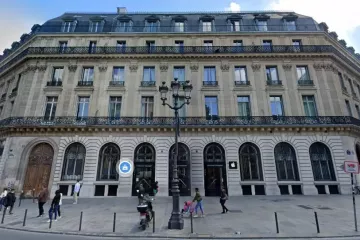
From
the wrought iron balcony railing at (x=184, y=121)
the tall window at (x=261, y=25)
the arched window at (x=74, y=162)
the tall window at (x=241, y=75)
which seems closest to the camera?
the arched window at (x=74, y=162)

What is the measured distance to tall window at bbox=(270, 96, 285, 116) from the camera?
20047mm

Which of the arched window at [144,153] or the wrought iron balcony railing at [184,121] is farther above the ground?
the wrought iron balcony railing at [184,121]

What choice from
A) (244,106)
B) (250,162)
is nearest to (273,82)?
(244,106)

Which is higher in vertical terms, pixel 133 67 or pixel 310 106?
pixel 133 67

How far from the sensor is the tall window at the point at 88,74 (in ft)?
70.8

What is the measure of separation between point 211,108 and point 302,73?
11124 mm

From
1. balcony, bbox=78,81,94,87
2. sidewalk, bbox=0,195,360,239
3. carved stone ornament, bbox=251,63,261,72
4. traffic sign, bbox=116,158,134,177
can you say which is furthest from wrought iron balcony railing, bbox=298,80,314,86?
balcony, bbox=78,81,94,87

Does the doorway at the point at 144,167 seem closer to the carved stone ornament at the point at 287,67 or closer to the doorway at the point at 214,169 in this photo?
the doorway at the point at 214,169

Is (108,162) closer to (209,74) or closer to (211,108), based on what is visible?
(211,108)

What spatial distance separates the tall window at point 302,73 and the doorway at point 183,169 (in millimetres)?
14879

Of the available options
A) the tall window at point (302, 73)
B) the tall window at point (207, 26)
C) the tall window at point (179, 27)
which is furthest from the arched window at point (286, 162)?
the tall window at point (179, 27)

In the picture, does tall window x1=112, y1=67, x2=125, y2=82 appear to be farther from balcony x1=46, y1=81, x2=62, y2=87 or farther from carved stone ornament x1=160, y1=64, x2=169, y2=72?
balcony x1=46, y1=81, x2=62, y2=87

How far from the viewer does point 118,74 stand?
861 inches

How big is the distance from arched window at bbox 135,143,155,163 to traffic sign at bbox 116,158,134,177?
87 centimetres
